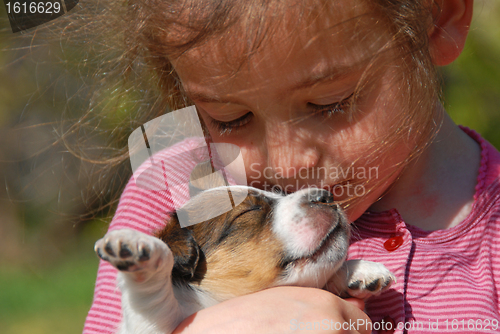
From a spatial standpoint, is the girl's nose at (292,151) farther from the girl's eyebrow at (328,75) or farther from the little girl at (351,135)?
the girl's eyebrow at (328,75)

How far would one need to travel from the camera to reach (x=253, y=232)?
1.60 m

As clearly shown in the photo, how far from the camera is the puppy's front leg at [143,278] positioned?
1168 mm

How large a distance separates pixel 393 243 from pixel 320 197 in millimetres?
418

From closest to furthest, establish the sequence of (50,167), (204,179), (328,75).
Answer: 1. (328,75)
2. (204,179)
3. (50,167)

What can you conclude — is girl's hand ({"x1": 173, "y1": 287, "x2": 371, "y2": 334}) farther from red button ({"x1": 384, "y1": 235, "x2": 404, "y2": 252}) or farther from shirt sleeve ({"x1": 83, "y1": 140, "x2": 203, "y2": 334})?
shirt sleeve ({"x1": 83, "y1": 140, "x2": 203, "y2": 334})

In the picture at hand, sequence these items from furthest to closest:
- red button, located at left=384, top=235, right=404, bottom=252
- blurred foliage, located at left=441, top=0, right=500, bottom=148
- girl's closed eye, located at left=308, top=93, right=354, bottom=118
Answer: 1. blurred foliage, located at left=441, top=0, right=500, bottom=148
2. red button, located at left=384, top=235, right=404, bottom=252
3. girl's closed eye, located at left=308, top=93, right=354, bottom=118

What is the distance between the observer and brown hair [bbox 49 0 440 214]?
1383 millimetres

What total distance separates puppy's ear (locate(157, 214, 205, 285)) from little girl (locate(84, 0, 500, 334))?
0.17m

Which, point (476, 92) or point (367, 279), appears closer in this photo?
point (367, 279)

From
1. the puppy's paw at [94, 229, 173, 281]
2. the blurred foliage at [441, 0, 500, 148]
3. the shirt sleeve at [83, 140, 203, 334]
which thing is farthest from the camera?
Result: the blurred foliage at [441, 0, 500, 148]

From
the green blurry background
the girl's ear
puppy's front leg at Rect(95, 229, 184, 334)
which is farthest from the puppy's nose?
the green blurry background

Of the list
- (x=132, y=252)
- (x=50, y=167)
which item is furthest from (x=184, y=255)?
(x=50, y=167)

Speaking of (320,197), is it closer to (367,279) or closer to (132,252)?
(367,279)

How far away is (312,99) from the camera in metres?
1.47
